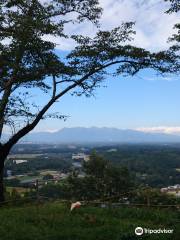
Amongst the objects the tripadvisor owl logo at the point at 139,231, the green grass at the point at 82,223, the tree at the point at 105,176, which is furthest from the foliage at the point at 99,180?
the tripadvisor owl logo at the point at 139,231

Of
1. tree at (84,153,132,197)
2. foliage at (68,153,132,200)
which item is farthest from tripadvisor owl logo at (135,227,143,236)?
tree at (84,153,132,197)

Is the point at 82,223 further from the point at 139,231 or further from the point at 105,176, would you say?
the point at 105,176

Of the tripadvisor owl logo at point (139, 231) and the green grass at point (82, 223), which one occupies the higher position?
the tripadvisor owl logo at point (139, 231)

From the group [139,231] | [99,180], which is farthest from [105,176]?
[139,231]

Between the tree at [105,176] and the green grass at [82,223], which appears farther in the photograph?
the tree at [105,176]

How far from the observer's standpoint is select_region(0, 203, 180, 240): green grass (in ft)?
37.3

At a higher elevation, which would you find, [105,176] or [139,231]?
[139,231]

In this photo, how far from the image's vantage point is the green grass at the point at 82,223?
448 inches

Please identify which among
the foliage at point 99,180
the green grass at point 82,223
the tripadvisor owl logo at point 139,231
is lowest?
the foliage at point 99,180

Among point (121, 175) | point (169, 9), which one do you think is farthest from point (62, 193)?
point (169, 9)

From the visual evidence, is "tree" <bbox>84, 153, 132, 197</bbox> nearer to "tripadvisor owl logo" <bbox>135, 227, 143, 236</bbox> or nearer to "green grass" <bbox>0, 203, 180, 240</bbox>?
"green grass" <bbox>0, 203, 180, 240</bbox>

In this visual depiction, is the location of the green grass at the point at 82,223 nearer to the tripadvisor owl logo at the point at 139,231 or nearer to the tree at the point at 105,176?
the tripadvisor owl logo at the point at 139,231

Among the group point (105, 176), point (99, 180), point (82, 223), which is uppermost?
point (82, 223)

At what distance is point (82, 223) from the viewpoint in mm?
13055
